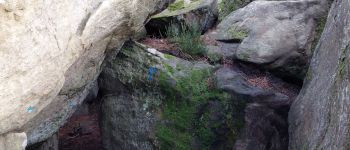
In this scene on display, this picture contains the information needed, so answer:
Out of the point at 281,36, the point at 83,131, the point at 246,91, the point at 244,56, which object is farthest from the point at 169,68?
the point at 83,131

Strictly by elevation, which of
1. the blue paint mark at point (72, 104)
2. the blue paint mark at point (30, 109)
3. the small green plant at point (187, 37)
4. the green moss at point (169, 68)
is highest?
the small green plant at point (187, 37)

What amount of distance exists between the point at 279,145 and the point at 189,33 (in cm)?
284

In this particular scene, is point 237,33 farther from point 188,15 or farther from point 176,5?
point 176,5

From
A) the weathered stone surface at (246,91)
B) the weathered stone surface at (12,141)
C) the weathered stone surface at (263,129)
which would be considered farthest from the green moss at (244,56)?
the weathered stone surface at (12,141)

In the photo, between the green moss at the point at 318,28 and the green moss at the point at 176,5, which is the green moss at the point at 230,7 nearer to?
the green moss at the point at 176,5

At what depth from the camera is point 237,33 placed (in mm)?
9430

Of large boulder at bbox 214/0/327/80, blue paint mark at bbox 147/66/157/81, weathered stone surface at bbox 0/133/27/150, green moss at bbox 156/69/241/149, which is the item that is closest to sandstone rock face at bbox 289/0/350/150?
large boulder at bbox 214/0/327/80

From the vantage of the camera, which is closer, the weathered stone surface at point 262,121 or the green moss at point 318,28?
the weathered stone surface at point 262,121

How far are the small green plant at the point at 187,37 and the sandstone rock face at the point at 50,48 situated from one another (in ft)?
5.13

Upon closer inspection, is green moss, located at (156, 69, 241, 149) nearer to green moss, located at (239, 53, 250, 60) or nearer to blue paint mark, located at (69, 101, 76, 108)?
green moss, located at (239, 53, 250, 60)

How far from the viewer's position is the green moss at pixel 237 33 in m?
9.29

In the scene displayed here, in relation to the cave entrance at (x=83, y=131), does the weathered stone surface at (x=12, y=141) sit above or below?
above

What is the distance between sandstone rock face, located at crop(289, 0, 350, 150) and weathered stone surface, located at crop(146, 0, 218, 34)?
3150mm

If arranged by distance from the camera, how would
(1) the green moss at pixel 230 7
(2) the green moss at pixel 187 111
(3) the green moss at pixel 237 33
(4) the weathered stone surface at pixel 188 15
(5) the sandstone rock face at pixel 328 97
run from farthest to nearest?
(1) the green moss at pixel 230 7, (4) the weathered stone surface at pixel 188 15, (3) the green moss at pixel 237 33, (2) the green moss at pixel 187 111, (5) the sandstone rock face at pixel 328 97
